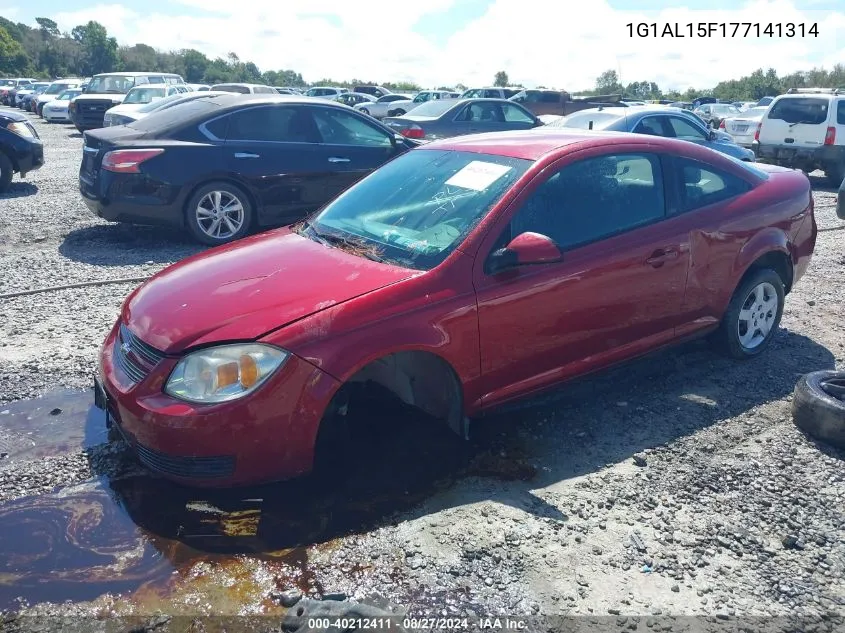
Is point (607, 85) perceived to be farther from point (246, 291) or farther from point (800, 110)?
point (246, 291)

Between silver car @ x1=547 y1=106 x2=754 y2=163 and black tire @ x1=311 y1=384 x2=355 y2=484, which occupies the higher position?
silver car @ x1=547 y1=106 x2=754 y2=163

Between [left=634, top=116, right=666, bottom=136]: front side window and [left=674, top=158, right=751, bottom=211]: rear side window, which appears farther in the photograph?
[left=634, top=116, right=666, bottom=136]: front side window

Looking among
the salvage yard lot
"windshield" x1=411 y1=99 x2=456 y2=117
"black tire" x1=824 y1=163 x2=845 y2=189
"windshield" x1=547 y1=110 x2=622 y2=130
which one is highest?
"windshield" x1=411 y1=99 x2=456 y2=117

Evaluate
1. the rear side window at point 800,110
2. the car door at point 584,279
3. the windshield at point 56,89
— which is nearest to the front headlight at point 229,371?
the car door at point 584,279

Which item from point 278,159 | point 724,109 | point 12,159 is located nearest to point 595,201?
point 278,159

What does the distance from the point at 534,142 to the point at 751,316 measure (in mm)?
2039

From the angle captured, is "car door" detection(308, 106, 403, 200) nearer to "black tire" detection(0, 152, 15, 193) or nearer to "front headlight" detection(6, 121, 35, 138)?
"front headlight" detection(6, 121, 35, 138)

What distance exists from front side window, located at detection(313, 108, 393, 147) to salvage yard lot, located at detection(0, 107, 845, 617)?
4.77 m

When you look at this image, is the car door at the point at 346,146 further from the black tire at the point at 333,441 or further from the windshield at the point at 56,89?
the windshield at the point at 56,89

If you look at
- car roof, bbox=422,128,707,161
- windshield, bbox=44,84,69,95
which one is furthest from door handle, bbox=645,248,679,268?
windshield, bbox=44,84,69,95

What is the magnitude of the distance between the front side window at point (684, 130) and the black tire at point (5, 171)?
10.3 meters

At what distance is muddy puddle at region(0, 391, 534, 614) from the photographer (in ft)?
9.64

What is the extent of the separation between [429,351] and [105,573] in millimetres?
1637

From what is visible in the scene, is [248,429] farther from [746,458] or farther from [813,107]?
[813,107]
